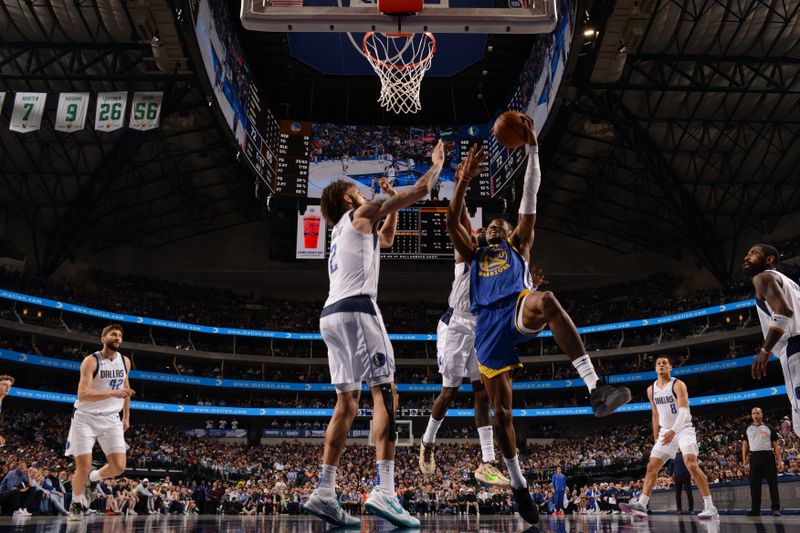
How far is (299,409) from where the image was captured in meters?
30.5

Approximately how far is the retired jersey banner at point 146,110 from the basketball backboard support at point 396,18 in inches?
505

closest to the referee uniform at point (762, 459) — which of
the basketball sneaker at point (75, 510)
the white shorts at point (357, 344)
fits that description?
the white shorts at point (357, 344)

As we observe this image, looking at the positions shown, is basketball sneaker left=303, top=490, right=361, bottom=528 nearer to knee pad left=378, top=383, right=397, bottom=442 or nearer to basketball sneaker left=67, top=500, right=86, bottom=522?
knee pad left=378, top=383, right=397, bottom=442

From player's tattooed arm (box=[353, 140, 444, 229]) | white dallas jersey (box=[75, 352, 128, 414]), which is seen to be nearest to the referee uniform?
player's tattooed arm (box=[353, 140, 444, 229])

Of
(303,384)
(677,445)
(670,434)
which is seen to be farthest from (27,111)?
(303,384)

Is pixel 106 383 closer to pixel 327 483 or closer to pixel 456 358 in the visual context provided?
pixel 327 483

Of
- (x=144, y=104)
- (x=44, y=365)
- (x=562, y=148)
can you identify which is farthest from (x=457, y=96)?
(x=44, y=365)

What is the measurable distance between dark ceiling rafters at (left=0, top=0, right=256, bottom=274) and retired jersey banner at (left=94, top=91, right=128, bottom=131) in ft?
2.51

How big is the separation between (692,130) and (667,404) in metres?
19.3

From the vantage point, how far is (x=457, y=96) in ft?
90.9

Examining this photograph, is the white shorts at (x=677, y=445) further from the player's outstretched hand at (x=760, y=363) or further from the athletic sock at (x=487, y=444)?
the athletic sock at (x=487, y=444)

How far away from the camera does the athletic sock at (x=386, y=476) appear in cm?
423

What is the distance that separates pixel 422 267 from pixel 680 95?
17.1 metres

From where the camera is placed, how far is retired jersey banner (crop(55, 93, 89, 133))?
1664 centimetres
